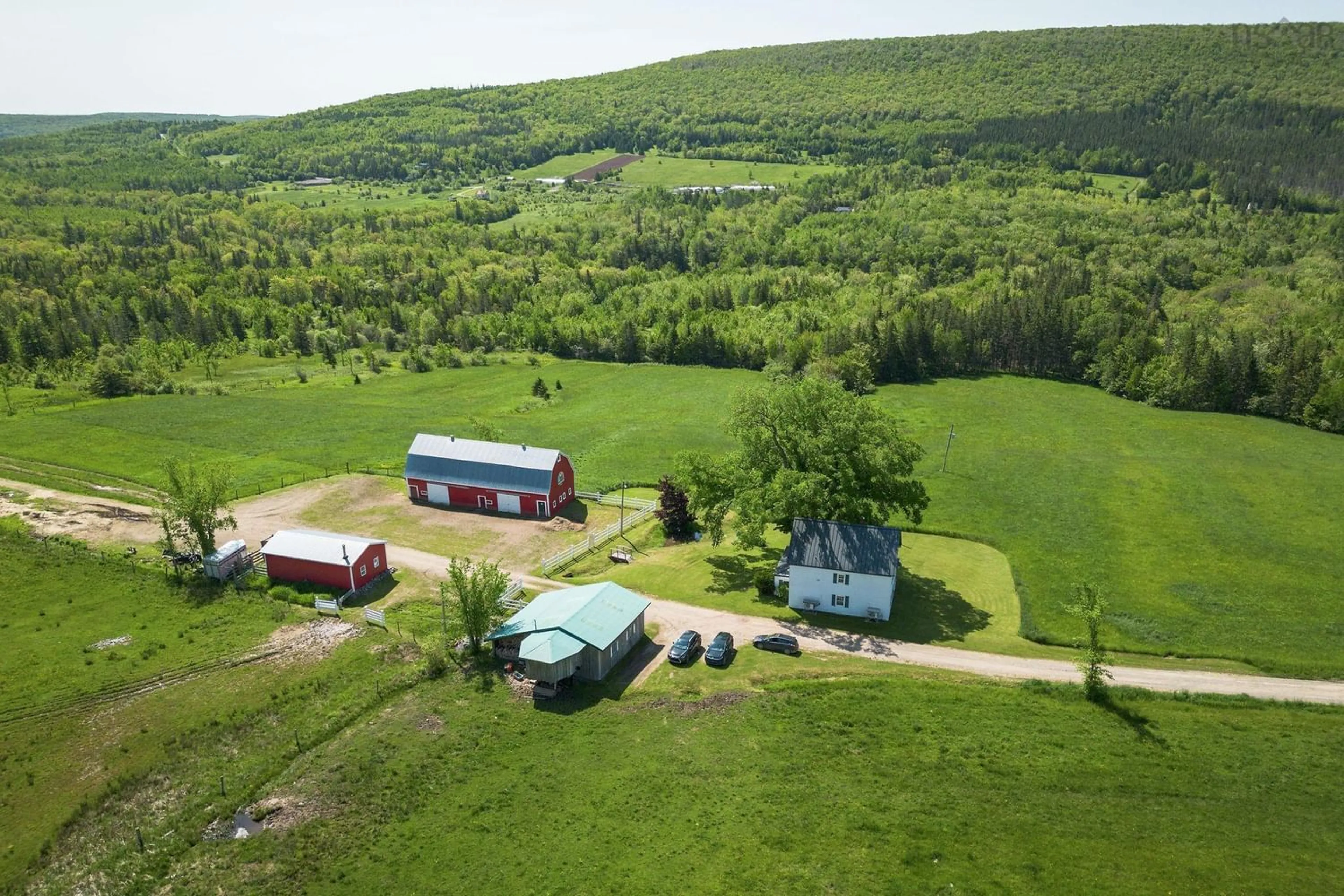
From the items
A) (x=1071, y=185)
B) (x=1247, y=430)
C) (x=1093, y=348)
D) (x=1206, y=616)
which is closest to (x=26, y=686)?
(x=1206, y=616)

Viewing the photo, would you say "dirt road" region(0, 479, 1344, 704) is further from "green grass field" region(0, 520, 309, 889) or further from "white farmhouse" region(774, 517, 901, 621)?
"green grass field" region(0, 520, 309, 889)

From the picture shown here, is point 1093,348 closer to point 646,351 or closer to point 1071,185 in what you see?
point 646,351

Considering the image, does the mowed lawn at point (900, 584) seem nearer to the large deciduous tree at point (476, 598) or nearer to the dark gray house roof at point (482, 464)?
the dark gray house roof at point (482, 464)

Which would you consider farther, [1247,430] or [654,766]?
[1247,430]

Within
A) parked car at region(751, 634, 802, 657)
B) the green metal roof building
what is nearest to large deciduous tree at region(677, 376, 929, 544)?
parked car at region(751, 634, 802, 657)

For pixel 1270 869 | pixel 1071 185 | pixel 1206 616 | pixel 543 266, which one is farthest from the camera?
pixel 1071 185

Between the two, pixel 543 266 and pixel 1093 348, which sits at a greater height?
pixel 543 266
